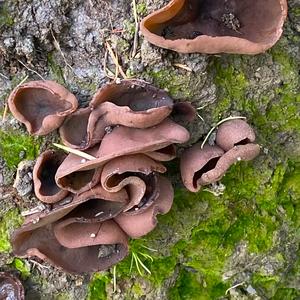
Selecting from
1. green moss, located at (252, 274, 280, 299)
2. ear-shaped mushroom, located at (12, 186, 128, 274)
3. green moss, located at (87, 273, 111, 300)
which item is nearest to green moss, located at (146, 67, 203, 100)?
ear-shaped mushroom, located at (12, 186, 128, 274)

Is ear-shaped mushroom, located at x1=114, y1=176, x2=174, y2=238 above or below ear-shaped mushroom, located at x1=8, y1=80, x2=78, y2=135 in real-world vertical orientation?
below

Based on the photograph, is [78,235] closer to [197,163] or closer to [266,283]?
[197,163]

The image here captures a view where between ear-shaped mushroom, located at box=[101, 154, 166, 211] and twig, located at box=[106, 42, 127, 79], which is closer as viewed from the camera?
ear-shaped mushroom, located at box=[101, 154, 166, 211]

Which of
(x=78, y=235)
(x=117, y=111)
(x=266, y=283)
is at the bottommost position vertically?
(x=266, y=283)

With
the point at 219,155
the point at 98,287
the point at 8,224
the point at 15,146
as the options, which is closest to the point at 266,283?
the point at 98,287

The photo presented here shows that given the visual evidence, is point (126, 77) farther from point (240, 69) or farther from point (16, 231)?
point (16, 231)

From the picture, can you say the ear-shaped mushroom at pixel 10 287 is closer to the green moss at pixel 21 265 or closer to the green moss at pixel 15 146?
the green moss at pixel 21 265

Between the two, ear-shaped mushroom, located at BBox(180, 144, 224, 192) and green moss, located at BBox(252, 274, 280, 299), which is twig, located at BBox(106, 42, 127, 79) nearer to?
ear-shaped mushroom, located at BBox(180, 144, 224, 192)
